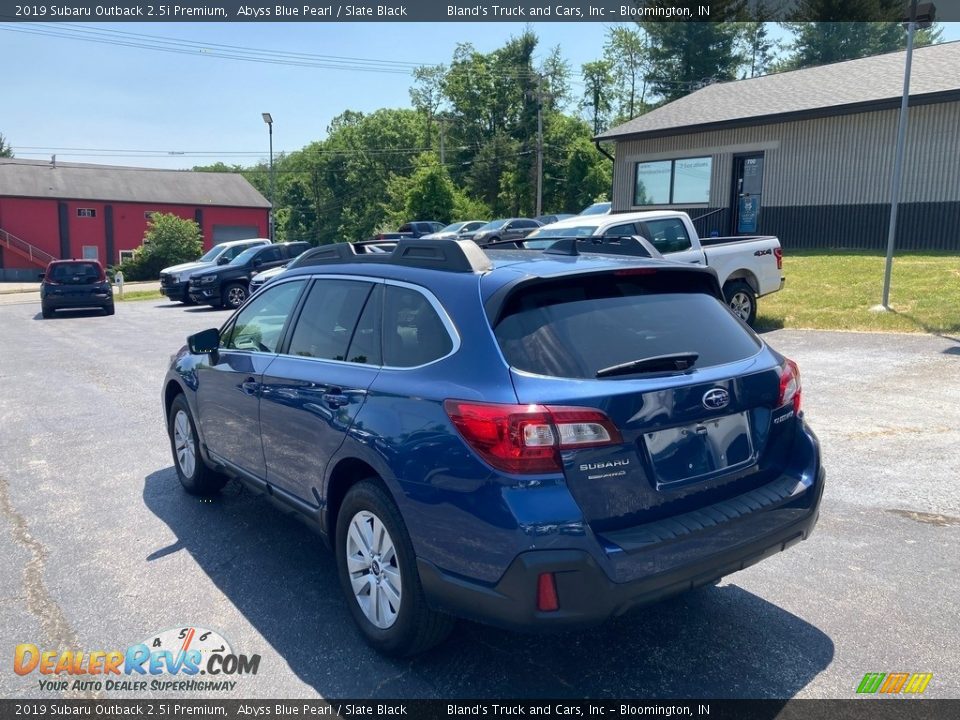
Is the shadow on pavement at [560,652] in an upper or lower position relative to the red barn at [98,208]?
lower

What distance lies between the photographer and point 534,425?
2.90m

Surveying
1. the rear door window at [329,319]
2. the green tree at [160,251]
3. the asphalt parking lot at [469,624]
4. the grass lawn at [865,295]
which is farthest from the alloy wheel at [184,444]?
the green tree at [160,251]

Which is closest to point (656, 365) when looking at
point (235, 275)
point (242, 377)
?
point (242, 377)

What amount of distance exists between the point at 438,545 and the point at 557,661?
86 cm

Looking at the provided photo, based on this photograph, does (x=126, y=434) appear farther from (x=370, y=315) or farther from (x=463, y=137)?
(x=463, y=137)

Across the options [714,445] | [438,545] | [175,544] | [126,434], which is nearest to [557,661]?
[438,545]

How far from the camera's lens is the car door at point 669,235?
40.3 ft

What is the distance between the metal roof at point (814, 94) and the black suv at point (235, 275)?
12239 mm

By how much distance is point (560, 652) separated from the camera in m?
3.56

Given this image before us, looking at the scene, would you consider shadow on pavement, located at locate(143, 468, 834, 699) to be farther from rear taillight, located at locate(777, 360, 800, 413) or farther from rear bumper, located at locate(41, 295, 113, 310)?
rear bumper, located at locate(41, 295, 113, 310)

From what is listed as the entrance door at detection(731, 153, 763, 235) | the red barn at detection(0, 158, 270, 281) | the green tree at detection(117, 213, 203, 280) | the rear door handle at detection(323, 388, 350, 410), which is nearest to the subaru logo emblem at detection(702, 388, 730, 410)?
the rear door handle at detection(323, 388, 350, 410)

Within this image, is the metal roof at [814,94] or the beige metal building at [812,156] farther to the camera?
the metal roof at [814,94]

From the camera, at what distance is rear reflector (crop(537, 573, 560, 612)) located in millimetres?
2834

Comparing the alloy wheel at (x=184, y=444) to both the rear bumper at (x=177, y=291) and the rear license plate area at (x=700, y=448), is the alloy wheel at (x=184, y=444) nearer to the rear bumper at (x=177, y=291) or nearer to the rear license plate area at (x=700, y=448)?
the rear license plate area at (x=700, y=448)
